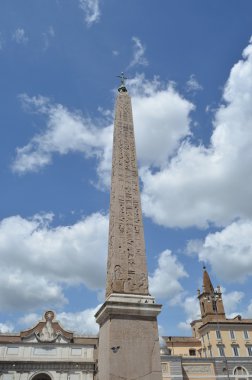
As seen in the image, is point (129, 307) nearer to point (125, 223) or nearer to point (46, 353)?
point (125, 223)

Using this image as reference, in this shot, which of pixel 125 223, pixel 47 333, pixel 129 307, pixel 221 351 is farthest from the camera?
pixel 221 351

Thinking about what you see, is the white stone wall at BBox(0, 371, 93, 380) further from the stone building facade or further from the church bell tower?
the church bell tower

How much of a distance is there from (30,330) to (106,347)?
26826 mm

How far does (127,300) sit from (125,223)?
2019 mm

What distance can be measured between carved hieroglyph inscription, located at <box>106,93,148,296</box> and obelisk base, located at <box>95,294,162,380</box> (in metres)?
0.37

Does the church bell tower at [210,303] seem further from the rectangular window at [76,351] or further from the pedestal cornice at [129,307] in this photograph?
the pedestal cornice at [129,307]

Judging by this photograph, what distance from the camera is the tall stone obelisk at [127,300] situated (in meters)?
6.70

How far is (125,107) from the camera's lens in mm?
11555

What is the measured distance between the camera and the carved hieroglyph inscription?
25.4ft

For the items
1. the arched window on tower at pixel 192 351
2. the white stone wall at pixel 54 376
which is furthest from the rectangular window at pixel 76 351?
the arched window on tower at pixel 192 351

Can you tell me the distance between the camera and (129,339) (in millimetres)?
6898

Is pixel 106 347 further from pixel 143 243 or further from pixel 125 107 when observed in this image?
pixel 125 107

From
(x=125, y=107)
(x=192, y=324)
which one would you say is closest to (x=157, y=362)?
(x=125, y=107)

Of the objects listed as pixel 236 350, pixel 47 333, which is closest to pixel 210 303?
pixel 236 350
